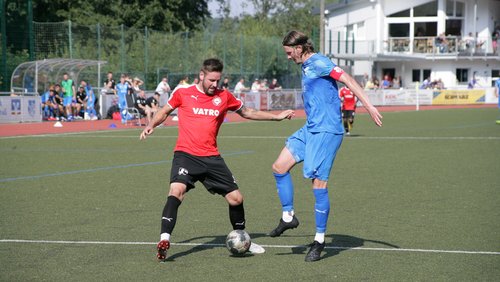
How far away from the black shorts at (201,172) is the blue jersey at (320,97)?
923 millimetres

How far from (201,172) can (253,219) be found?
2391 mm

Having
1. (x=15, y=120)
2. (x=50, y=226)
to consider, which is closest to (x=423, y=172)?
(x=50, y=226)

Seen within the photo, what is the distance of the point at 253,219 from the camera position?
32.5 ft

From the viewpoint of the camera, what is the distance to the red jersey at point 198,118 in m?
7.73

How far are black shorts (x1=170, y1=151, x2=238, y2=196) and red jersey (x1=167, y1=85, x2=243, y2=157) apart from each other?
0.20ft

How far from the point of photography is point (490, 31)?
70.5 meters

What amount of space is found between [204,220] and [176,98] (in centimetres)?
241

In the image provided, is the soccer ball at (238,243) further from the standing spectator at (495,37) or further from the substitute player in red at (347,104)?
the standing spectator at (495,37)

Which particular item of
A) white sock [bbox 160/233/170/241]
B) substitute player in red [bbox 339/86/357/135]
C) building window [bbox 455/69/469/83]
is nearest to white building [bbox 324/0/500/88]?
building window [bbox 455/69/469/83]

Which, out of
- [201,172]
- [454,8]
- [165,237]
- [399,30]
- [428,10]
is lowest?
[165,237]

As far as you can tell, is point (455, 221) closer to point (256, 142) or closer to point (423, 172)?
point (423, 172)

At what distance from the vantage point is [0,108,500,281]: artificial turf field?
23.6 feet

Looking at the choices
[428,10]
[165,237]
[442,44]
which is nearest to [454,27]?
[428,10]

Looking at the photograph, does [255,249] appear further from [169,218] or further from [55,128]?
[55,128]
